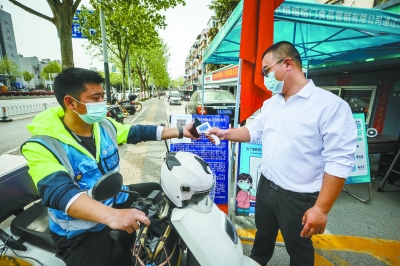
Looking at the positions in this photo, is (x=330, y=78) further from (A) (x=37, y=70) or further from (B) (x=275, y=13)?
(A) (x=37, y=70)

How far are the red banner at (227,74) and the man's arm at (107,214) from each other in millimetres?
12313

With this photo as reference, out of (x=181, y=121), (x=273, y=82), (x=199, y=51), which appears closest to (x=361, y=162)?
(x=273, y=82)

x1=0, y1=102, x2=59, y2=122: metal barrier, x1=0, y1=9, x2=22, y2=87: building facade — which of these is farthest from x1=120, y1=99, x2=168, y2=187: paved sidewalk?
x1=0, y1=9, x2=22, y2=87: building facade

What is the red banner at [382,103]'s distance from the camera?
531 cm

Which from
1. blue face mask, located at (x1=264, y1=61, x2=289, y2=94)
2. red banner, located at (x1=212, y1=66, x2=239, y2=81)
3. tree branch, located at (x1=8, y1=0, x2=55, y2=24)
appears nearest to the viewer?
blue face mask, located at (x1=264, y1=61, x2=289, y2=94)

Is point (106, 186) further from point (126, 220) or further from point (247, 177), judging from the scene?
point (247, 177)

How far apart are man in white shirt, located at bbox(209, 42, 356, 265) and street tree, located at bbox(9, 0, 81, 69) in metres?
5.84

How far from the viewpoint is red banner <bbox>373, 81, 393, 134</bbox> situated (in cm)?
531

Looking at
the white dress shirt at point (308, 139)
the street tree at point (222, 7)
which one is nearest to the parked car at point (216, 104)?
the white dress shirt at point (308, 139)

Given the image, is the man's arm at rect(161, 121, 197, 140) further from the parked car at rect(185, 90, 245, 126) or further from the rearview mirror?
the parked car at rect(185, 90, 245, 126)

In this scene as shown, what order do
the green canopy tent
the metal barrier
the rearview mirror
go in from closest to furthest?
1. the rearview mirror
2. the green canopy tent
3. the metal barrier

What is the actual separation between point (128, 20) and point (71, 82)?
10996 millimetres

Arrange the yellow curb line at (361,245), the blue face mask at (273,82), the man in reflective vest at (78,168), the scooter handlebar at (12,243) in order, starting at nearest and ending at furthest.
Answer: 1. the man in reflective vest at (78,168)
2. the scooter handlebar at (12,243)
3. the blue face mask at (273,82)
4. the yellow curb line at (361,245)

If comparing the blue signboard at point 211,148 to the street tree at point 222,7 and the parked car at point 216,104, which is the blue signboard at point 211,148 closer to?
the parked car at point 216,104
